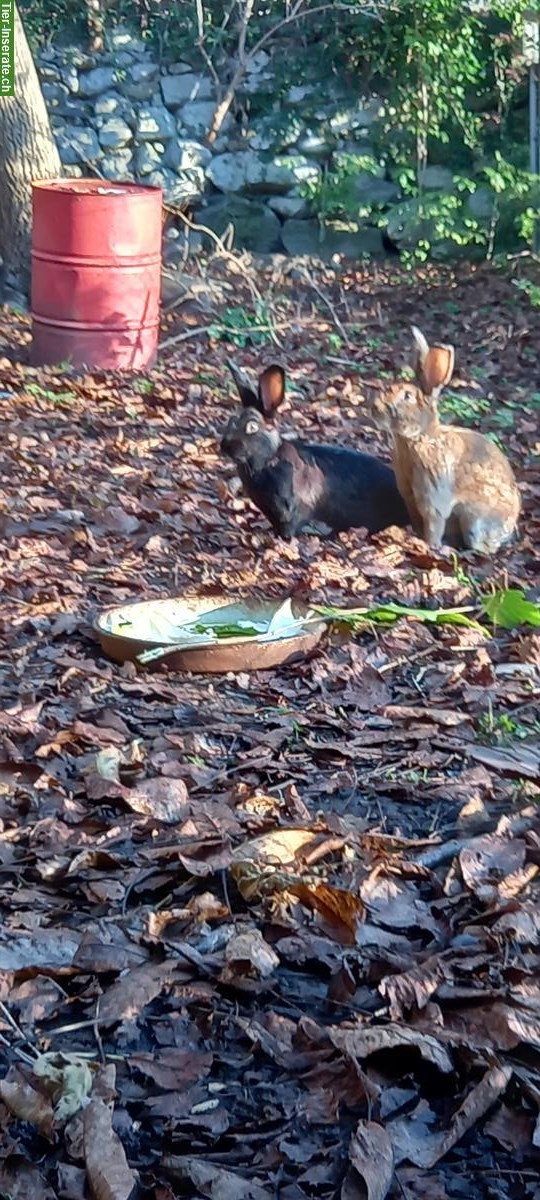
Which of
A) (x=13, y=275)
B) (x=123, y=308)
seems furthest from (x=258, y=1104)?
(x=13, y=275)

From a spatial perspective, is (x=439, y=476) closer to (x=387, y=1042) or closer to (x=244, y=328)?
(x=387, y=1042)

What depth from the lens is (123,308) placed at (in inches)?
393

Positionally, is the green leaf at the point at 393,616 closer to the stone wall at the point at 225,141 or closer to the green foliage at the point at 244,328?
the green foliage at the point at 244,328

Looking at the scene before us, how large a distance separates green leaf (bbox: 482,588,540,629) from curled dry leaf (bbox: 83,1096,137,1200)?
3046mm

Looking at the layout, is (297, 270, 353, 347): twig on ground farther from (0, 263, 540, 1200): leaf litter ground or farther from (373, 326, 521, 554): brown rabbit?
(0, 263, 540, 1200): leaf litter ground

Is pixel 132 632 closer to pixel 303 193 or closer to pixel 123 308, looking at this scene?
pixel 123 308

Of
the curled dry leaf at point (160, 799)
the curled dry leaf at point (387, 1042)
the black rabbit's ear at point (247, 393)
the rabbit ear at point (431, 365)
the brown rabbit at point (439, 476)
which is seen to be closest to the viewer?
the curled dry leaf at point (387, 1042)

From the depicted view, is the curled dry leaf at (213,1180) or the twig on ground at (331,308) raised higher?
the curled dry leaf at (213,1180)

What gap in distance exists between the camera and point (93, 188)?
1028 cm

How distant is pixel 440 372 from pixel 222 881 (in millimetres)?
3674

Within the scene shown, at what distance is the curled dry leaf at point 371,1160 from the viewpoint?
2.40 metres

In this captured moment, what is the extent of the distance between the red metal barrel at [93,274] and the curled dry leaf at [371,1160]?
800cm

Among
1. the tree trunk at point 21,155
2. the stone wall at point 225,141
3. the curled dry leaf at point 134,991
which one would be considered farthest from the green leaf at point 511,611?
the stone wall at point 225,141

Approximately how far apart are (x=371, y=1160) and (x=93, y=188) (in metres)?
8.85
